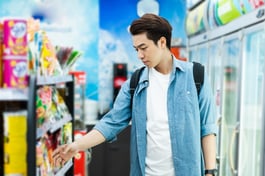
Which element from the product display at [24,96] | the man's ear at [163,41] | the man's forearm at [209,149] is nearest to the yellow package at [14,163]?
the product display at [24,96]

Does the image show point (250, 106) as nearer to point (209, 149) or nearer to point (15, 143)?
point (209, 149)

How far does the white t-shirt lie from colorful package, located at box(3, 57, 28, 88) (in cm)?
91

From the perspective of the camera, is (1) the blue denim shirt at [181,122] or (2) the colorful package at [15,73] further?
(1) the blue denim shirt at [181,122]

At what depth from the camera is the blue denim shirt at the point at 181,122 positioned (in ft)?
7.06

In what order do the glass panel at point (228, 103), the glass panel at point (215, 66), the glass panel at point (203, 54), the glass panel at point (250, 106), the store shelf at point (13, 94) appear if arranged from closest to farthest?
1. the store shelf at point (13, 94)
2. the glass panel at point (250, 106)
3. the glass panel at point (228, 103)
4. the glass panel at point (215, 66)
5. the glass panel at point (203, 54)

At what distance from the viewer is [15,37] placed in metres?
1.46

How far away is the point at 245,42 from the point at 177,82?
1.58m

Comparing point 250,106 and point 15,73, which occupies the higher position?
point 15,73

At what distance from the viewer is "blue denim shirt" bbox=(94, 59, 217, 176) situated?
2.15m

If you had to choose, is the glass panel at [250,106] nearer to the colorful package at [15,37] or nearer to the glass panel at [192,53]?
the colorful package at [15,37]

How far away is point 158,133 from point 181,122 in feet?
0.48

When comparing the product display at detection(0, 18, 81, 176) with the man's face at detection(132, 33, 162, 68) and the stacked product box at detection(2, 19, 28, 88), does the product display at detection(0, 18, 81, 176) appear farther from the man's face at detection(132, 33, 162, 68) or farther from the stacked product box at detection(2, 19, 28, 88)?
the man's face at detection(132, 33, 162, 68)

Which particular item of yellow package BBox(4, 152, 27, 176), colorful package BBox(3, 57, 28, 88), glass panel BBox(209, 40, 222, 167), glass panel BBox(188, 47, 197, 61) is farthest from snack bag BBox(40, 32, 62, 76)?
glass panel BBox(188, 47, 197, 61)

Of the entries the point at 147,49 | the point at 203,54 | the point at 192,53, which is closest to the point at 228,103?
the point at 203,54
